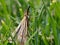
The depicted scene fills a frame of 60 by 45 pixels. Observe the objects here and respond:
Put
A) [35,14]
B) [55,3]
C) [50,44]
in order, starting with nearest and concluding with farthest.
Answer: [50,44] < [35,14] < [55,3]

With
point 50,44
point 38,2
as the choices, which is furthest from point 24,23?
point 38,2

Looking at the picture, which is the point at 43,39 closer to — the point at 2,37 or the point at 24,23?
the point at 24,23

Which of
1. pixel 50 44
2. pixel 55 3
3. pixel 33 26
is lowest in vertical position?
pixel 50 44

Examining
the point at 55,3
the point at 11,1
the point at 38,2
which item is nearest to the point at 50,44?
the point at 55,3

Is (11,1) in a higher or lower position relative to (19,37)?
higher

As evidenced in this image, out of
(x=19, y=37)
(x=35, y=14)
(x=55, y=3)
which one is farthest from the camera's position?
(x=55, y=3)

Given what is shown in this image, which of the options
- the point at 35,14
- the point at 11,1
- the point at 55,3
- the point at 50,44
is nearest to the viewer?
the point at 50,44

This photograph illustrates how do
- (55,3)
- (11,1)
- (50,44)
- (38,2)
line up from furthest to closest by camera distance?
(11,1)
(38,2)
(55,3)
(50,44)

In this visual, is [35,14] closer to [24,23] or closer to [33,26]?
[33,26]

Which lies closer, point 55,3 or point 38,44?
point 38,44
